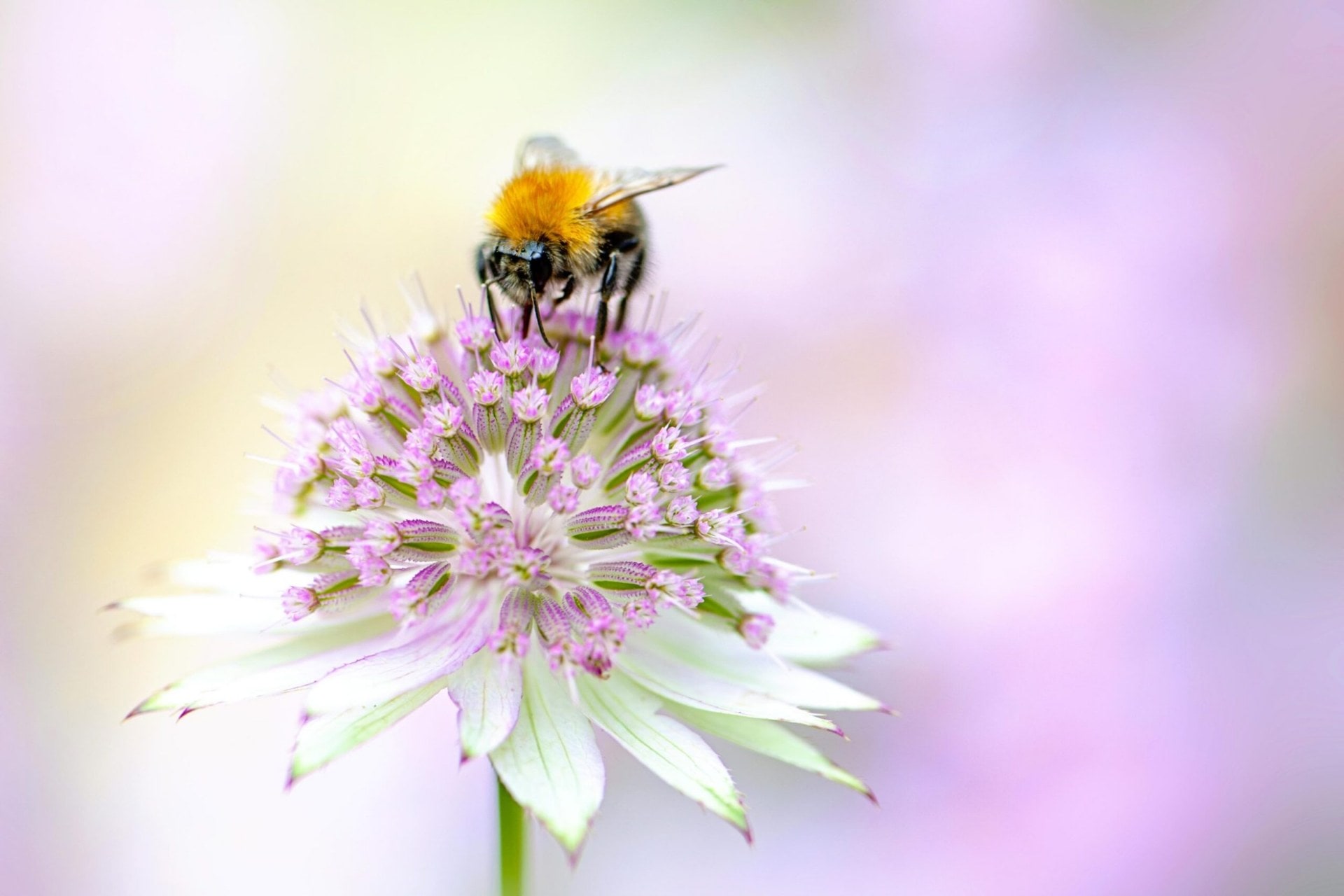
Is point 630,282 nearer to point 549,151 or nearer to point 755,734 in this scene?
point 549,151

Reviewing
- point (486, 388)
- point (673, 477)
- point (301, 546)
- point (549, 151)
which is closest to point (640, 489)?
point (673, 477)

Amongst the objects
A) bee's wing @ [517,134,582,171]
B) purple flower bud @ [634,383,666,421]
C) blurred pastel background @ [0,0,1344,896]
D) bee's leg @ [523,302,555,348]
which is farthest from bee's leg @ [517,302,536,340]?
blurred pastel background @ [0,0,1344,896]

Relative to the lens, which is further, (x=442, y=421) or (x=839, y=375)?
(x=839, y=375)

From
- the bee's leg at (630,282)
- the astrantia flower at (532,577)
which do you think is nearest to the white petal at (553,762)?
the astrantia flower at (532,577)

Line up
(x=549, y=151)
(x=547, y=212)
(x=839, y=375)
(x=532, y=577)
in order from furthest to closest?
(x=839, y=375) → (x=549, y=151) → (x=547, y=212) → (x=532, y=577)

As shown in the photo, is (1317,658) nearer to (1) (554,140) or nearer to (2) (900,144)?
(2) (900,144)

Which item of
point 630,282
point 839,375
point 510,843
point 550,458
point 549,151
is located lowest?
point 510,843
